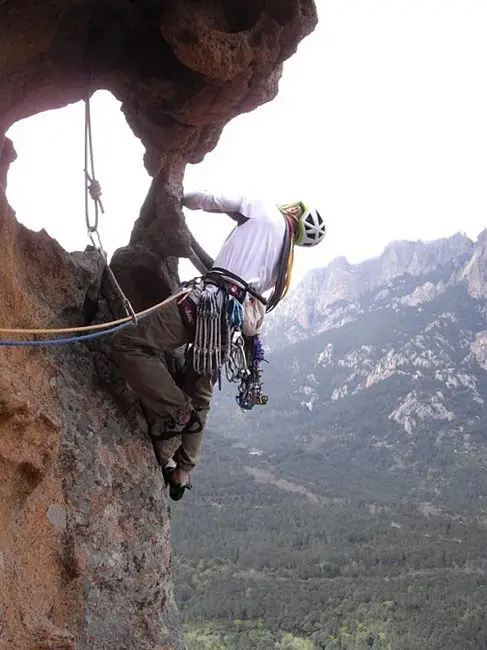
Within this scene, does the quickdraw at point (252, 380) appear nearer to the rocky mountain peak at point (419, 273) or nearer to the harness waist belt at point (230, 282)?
the harness waist belt at point (230, 282)

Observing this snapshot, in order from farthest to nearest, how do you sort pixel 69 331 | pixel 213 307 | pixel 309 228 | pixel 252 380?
1. pixel 252 380
2. pixel 309 228
3. pixel 213 307
4. pixel 69 331

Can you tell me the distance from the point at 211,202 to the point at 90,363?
159cm

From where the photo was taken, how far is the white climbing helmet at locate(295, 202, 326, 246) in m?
4.87

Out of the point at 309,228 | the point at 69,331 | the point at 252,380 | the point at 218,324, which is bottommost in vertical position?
the point at 69,331

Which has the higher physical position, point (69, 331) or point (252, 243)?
point (252, 243)

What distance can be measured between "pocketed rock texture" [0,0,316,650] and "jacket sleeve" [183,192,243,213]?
73 cm

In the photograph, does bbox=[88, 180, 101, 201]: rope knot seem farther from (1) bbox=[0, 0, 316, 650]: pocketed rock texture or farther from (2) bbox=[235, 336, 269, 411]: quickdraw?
(2) bbox=[235, 336, 269, 411]: quickdraw

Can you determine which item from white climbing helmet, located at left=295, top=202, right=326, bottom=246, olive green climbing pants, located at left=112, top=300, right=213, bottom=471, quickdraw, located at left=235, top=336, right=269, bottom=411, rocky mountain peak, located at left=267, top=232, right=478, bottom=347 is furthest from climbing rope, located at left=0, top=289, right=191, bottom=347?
rocky mountain peak, located at left=267, top=232, right=478, bottom=347

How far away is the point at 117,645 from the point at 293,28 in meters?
4.59

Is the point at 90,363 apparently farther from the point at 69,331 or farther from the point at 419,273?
the point at 419,273

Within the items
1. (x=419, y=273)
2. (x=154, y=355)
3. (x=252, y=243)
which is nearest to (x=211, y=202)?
(x=252, y=243)

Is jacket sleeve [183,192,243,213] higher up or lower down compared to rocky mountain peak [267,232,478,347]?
lower down

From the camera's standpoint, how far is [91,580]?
3979 millimetres

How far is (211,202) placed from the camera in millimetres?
4746
